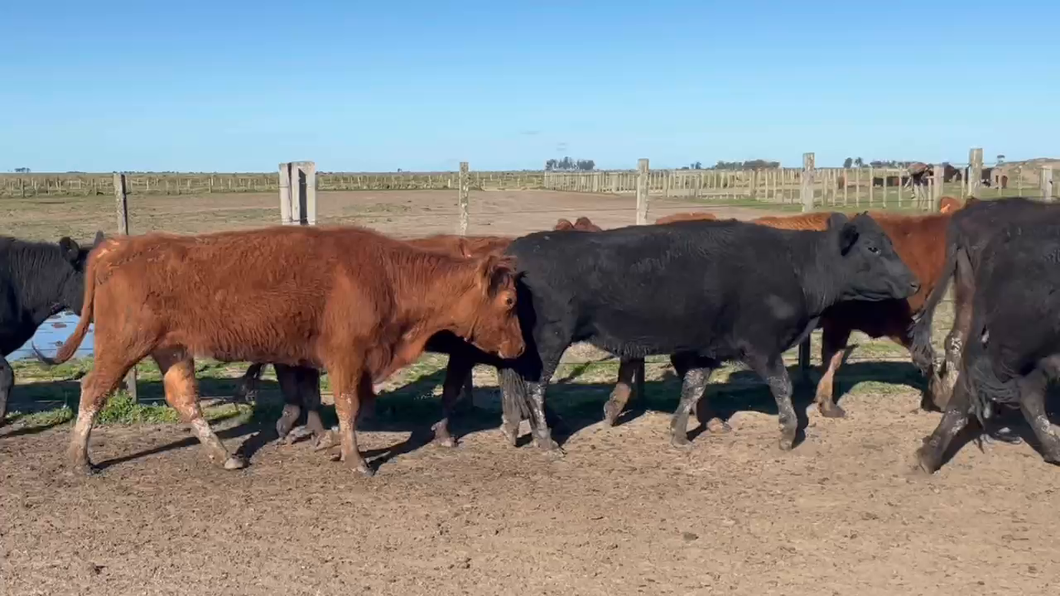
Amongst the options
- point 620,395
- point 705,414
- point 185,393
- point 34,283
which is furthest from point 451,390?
point 34,283

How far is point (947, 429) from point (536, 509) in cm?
288

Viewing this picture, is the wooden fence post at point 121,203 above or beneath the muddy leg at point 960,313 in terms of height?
above

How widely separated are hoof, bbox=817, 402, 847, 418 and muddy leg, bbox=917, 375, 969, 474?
1.60 metres

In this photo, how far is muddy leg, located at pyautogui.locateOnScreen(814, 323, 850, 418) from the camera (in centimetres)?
857

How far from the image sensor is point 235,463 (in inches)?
282

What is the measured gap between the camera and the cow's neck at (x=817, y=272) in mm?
8031

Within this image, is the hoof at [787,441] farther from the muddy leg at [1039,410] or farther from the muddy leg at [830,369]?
the muddy leg at [1039,410]

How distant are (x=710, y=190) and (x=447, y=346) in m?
45.8

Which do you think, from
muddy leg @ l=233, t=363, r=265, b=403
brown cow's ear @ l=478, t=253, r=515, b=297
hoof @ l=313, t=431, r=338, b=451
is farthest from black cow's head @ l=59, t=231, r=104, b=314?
brown cow's ear @ l=478, t=253, r=515, b=297

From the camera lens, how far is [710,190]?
52500 millimetres

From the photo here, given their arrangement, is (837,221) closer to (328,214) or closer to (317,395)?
(317,395)

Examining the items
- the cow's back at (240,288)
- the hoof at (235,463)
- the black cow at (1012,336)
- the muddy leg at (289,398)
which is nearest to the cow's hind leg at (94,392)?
the cow's back at (240,288)

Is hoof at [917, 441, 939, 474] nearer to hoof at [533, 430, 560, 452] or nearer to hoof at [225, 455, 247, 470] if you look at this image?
hoof at [533, 430, 560, 452]

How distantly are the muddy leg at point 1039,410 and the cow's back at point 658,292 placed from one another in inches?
68.9
